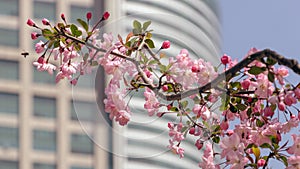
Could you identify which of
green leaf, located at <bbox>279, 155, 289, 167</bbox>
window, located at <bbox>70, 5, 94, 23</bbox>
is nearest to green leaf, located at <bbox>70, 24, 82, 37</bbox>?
green leaf, located at <bbox>279, 155, 289, 167</bbox>

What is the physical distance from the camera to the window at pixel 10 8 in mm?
46562

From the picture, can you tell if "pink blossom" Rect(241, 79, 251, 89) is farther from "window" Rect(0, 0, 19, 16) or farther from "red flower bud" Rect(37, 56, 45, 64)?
"window" Rect(0, 0, 19, 16)

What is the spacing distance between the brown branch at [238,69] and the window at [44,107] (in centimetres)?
4248

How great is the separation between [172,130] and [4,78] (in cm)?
4229

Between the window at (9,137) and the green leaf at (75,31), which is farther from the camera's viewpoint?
the window at (9,137)

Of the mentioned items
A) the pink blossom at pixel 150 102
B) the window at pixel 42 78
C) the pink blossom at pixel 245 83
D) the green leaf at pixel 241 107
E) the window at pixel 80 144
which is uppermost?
the window at pixel 42 78

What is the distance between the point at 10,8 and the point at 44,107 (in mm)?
5749

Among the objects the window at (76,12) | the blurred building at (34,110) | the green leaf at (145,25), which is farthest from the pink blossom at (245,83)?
the window at (76,12)

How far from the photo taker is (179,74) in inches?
145

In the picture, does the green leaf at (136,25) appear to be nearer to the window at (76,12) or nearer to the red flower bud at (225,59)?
the red flower bud at (225,59)

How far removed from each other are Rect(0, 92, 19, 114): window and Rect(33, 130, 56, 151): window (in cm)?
161

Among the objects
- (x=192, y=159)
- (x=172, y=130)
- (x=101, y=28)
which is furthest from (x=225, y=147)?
(x=192, y=159)

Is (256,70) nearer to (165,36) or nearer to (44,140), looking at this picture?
(165,36)

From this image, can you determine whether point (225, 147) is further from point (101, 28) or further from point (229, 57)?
point (101, 28)
